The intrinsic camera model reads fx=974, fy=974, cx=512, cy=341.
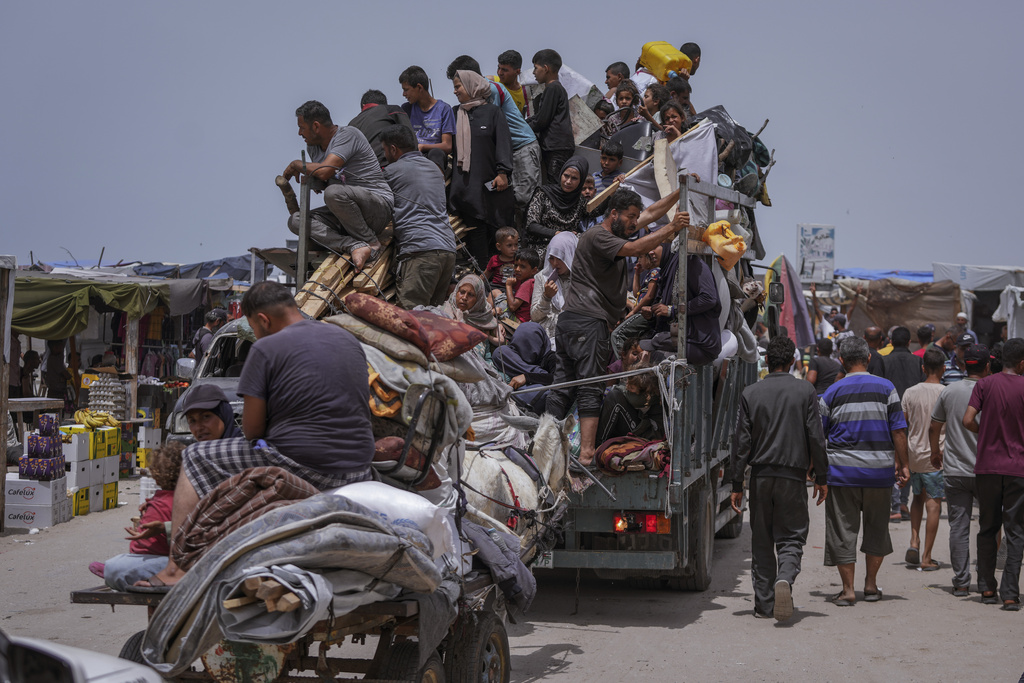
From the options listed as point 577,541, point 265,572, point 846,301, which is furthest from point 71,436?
point 846,301

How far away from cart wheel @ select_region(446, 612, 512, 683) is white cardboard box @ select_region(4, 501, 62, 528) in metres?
8.58

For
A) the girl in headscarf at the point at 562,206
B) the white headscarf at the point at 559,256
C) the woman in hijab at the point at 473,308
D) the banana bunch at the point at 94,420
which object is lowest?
the banana bunch at the point at 94,420

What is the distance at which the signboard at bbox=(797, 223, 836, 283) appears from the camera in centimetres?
2588

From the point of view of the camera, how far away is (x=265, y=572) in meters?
3.42

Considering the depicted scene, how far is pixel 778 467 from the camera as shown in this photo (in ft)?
28.0

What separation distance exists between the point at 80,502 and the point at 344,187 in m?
7.39

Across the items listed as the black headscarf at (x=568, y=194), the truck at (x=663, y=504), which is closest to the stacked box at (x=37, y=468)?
the black headscarf at (x=568, y=194)

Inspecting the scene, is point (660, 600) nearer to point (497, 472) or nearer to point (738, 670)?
point (738, 670)

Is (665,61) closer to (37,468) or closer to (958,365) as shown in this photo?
(958,365)

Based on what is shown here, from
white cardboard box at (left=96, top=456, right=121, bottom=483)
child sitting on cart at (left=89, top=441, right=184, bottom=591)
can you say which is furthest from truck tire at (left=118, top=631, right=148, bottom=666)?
white cardboard box at (left=96, top=456, right=121, bottom=483)

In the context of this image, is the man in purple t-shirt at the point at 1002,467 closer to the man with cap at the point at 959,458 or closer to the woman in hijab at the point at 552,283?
the man with cap at the point at 959,458

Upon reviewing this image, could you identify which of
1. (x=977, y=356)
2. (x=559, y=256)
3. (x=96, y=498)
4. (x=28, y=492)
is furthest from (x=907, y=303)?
(x=28, y=492)

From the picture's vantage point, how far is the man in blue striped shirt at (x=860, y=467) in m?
8.91

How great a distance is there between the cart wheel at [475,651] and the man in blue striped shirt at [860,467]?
4.51 m
